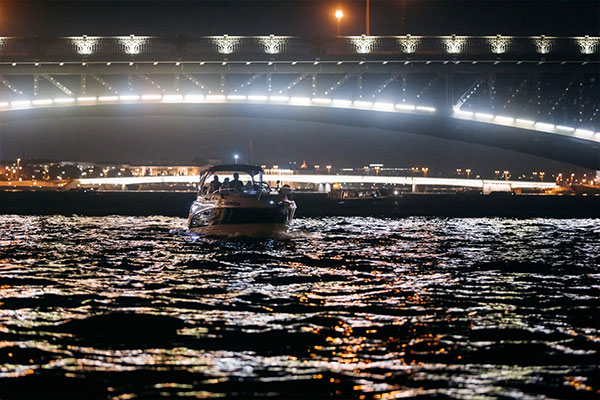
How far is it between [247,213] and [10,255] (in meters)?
7.39

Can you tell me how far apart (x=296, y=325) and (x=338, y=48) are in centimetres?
4569

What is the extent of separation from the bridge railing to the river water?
3431 cm

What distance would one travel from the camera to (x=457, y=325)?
33.8 feet

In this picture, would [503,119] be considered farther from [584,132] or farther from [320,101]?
[320,101]

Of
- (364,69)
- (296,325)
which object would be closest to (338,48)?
(364,69)

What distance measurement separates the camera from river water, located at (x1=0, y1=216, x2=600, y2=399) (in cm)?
738

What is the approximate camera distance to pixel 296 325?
10148 millimetres

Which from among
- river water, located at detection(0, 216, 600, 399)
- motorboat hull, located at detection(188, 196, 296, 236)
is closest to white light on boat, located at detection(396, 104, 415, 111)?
motorboat hull, located at detection(188, 196, 296, 236)

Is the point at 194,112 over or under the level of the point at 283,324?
over

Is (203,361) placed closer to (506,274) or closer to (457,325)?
(457,325)

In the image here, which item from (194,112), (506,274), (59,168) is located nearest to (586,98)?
(194,112)

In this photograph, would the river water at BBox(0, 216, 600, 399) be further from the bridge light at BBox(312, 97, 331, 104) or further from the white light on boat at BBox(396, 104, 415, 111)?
the bridge light at BBox(312, 97, 331, 104)

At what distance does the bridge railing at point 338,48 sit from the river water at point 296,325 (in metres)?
34.3

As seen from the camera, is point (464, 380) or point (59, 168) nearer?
point (464, 380)
